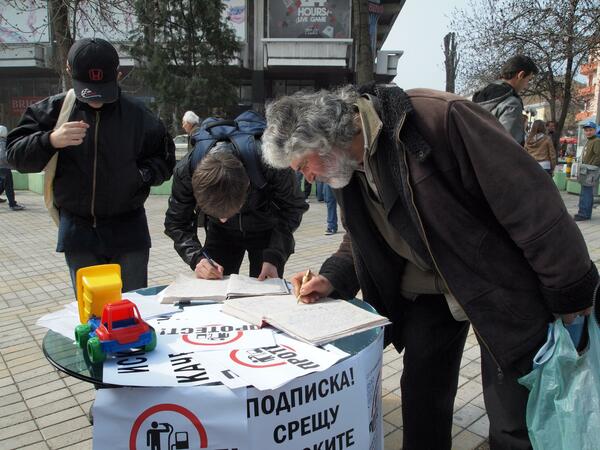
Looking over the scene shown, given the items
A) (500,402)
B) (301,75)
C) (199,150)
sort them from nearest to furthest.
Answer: (500,402)
(199,150)
(301,75)

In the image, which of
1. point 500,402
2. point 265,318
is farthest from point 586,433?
point 265,318

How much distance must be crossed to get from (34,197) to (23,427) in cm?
1060

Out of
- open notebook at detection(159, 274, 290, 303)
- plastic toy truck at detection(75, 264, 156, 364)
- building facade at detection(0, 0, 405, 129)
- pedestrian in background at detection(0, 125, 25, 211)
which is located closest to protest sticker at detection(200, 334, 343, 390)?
plastic toy truck at detection(75, 264, 156, 364)

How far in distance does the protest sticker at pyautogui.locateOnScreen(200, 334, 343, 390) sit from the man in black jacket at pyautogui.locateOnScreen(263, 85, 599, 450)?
43 cm

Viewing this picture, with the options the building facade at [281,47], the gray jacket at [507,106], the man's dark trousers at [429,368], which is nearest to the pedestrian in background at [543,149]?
the gray jacket at [507,106]

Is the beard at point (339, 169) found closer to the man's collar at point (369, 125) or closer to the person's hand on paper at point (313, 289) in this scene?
the man's collar at point (369, 125)

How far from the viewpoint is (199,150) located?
7.24 feet

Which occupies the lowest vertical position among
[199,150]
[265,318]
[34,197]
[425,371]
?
[34,197]

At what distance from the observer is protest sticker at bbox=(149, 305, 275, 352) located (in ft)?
4.79

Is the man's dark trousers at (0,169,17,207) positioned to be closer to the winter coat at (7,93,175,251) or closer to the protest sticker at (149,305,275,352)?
the winter coat at (7,93,175,251)

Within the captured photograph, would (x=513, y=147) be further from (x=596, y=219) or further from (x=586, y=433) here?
(x=596, y=219)

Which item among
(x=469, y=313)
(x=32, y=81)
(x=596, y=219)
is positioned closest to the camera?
(x=469, y=313)

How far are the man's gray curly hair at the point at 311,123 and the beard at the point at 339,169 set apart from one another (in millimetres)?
32

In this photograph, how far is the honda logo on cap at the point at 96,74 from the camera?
2.07m
